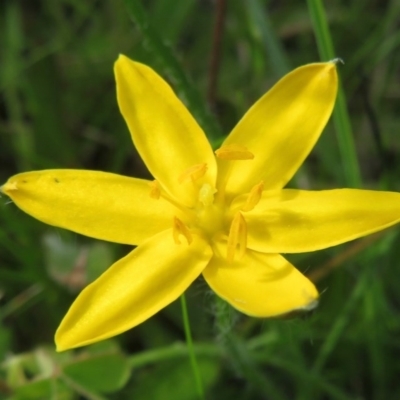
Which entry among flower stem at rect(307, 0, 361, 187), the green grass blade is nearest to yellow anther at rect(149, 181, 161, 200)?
the green grass blade

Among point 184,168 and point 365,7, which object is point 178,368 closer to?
point 184,168

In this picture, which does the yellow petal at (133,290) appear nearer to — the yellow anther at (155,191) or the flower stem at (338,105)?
the yellow anther at (155,191)

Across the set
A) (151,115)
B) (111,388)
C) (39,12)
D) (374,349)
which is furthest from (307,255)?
(39,12)

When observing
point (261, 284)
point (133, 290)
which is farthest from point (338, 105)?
point (133, 290)

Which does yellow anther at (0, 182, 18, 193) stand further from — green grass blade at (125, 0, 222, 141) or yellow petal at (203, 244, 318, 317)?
green grass blade at (125, 0, 222, 141)

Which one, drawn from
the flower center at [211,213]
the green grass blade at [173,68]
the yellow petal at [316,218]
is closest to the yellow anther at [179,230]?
the flower center at [211,213]

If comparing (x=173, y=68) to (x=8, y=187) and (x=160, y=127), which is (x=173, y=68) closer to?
(x=160, y=127)
